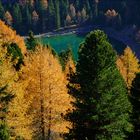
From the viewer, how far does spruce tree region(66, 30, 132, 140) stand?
94.4 feet

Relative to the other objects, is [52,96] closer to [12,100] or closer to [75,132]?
[12,100]

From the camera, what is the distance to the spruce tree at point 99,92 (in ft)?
94.4

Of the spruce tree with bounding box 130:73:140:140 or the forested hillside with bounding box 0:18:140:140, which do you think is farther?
the spruce tree with bounding box 130:73:140:140

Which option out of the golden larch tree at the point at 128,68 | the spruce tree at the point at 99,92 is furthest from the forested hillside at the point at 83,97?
the golden larch tree at the point at 128,68

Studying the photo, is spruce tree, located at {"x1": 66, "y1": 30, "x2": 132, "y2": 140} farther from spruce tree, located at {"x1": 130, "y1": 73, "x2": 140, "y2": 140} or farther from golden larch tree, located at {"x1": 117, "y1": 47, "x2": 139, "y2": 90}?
golden larch tree, located at {"x1": 117, "y1": 47, "x2": 139, "y2": 90}

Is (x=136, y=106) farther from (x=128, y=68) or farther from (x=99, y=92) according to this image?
(x=128, y=68)

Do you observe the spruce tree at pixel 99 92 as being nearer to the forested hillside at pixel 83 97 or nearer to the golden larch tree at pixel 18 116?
the forested hillside at pixel 83 97

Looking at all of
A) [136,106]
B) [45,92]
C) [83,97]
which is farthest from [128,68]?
[83,97]

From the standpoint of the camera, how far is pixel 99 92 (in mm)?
28875

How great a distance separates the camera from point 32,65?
4519 centimetres

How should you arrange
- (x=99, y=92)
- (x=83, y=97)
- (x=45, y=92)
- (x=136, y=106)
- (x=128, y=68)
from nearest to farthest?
(x=99, y=92)
(x=83, y=97)
(x=136, y=106)
(x=45, y=92)
(x=128, y=68)

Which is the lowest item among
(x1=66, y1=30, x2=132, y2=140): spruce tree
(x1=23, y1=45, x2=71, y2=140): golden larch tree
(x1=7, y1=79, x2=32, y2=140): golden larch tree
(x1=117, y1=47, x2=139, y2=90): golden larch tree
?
(x1=66, y1=30, x2=132, y2=140): spruce tree

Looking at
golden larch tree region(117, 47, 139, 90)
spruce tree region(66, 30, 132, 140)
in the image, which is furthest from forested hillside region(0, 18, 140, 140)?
golden larch tree region(117, 47, 139, 90)

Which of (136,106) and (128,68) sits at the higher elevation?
(128,68)
